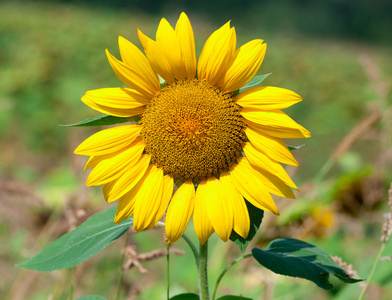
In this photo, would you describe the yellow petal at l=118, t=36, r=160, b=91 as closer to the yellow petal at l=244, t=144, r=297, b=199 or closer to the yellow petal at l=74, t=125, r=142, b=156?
the yellow petal at l=74, t=125, r=142, b=156

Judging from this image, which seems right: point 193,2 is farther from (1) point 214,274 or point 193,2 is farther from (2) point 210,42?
(2) point 210,42

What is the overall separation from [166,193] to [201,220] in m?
0.11

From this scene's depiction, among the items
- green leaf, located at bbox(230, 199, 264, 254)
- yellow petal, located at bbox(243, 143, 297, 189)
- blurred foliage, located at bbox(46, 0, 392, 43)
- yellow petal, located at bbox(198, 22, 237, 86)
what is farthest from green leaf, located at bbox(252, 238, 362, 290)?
blurred foliage, located at bbox(46, 0, 392, 43)

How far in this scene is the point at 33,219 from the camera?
10.0ft

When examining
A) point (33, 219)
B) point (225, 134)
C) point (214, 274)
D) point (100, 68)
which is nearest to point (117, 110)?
point (225, 134)

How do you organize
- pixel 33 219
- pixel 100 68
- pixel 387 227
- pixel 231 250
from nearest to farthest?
pixel 387 227, pixel 231 250, pixel 33 219, pixel 100 68

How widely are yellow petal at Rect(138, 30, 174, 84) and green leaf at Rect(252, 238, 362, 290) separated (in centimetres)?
45

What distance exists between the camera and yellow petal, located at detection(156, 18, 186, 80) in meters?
0.93

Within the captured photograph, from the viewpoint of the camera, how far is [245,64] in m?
0.92

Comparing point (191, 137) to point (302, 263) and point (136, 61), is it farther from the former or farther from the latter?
point (302, 263)

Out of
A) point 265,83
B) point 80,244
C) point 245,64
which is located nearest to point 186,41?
point 245,64

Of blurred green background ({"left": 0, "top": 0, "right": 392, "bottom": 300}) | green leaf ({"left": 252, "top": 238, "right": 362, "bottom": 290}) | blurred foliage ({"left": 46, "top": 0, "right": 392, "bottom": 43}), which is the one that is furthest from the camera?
blurred foliage ({"left": 46, "top": 0, "right": 392, "bottom": 43})

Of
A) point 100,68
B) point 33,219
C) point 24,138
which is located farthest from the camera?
point 100,68

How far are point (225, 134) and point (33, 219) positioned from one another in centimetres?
247
